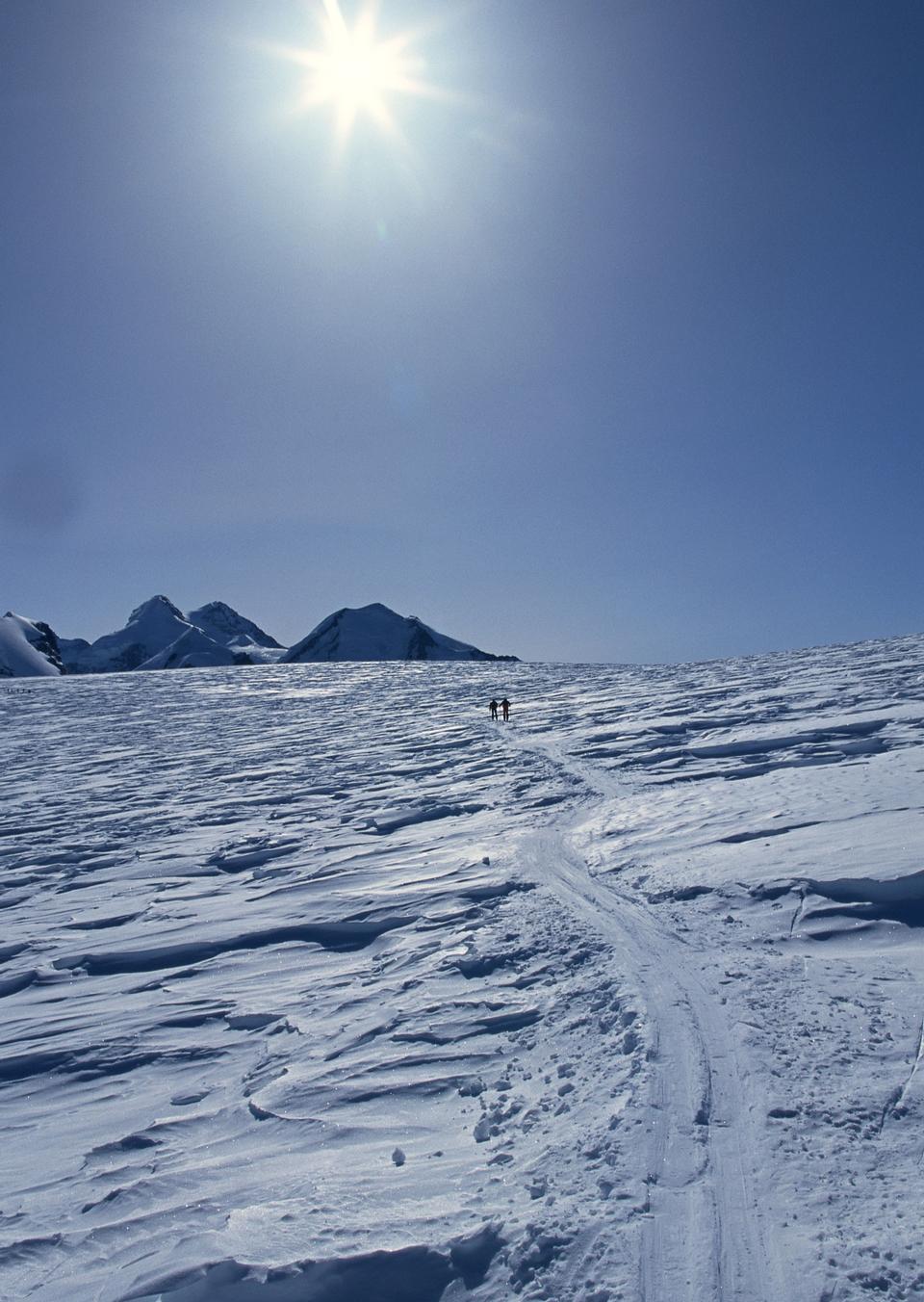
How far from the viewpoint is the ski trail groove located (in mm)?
2762

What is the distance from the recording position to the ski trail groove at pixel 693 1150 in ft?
9.06

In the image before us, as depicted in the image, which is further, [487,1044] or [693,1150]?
[487,1044]

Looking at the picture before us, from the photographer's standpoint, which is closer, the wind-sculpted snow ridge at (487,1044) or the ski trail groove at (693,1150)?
the ski trail groove at (693,1150)

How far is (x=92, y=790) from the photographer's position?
14.4m

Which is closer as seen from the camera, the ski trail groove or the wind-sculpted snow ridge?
the ski trail groove

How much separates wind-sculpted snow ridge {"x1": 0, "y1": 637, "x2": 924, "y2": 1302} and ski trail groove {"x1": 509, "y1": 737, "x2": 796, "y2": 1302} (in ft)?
0.05

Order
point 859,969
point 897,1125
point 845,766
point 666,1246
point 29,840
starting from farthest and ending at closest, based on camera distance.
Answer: point 29,840
point 845,766
point 859,969
point 897,1125
point 666,1246

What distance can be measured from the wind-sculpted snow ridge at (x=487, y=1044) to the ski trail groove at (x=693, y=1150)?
0.01m

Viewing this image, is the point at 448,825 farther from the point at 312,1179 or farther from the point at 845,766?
the point at 312,1179

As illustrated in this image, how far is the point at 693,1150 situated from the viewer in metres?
3.38

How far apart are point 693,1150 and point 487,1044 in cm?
150

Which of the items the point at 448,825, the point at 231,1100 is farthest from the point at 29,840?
the point at 231,1100

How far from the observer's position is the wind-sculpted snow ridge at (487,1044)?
3.00m

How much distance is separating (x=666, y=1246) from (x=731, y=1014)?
1.73 meters
